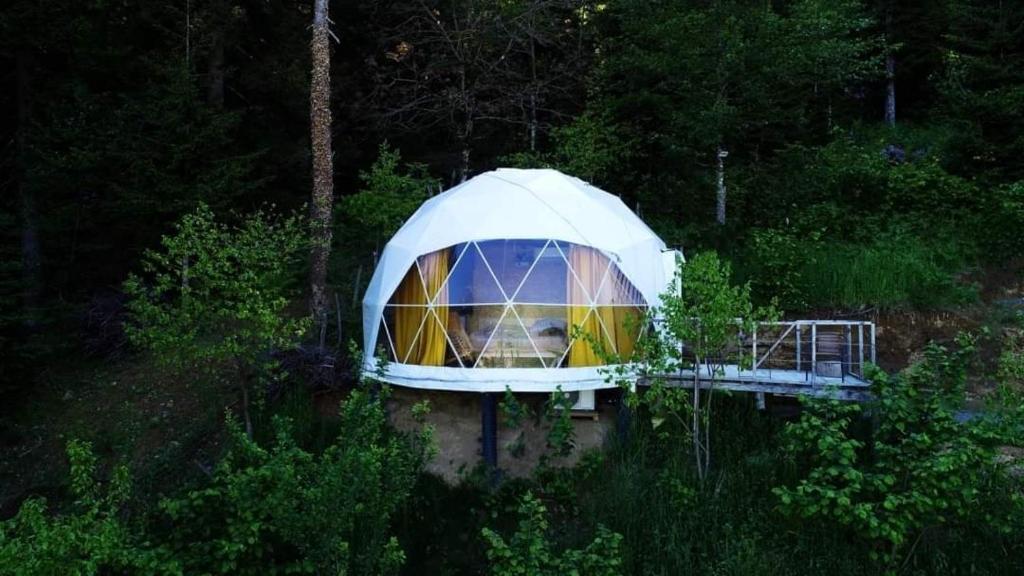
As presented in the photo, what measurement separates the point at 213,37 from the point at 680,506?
13780 mm

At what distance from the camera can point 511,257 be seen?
8.47m

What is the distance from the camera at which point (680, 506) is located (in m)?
6.89

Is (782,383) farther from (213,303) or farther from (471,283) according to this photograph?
(213,303)

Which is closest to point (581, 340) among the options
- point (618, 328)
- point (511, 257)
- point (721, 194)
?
point (618, 328)

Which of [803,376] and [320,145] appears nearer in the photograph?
[803,376]

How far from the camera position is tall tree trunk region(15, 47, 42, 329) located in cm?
1279

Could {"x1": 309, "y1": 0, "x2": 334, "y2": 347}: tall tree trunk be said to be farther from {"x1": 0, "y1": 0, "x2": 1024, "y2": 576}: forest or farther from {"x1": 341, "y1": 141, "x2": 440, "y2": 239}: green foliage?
{"x1": 341, "y1": 141, "x2": 440, "y2": 239}: green foliage

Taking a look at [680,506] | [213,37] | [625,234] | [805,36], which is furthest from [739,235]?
[213,37]

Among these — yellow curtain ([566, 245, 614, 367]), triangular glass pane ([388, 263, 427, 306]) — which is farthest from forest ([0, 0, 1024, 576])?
triangular glass pane ([388, 263, 427, 306])

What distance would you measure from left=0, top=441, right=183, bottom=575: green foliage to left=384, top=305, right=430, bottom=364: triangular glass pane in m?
A: 3.73

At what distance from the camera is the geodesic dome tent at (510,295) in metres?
8.18

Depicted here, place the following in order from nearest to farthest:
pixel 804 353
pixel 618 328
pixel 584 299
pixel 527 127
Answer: pixel 584 299
pixel 618 328
pixel 804 353
pixel 527 127

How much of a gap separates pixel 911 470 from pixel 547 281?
4399mm

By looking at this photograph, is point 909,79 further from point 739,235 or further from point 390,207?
point 390,207
